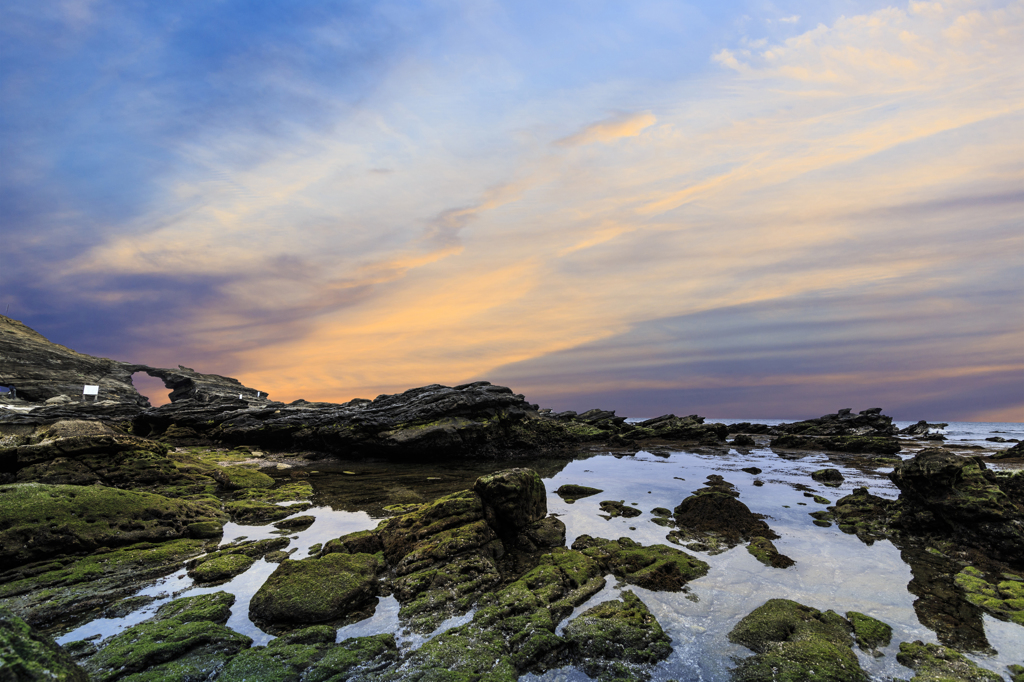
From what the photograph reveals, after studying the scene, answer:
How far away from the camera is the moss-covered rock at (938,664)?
825 cm

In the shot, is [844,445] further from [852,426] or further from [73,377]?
[73,377]

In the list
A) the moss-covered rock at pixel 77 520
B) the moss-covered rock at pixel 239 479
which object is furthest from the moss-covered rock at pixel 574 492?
the moss-covered rock at pixel 239 479

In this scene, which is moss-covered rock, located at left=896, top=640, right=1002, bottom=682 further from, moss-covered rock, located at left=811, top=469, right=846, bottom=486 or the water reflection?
moss-covered rock, located at left=811, top=469, right=846, bottom=486

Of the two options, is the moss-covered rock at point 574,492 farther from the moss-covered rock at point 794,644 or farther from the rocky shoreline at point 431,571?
the moss-covered rock at point 794,644

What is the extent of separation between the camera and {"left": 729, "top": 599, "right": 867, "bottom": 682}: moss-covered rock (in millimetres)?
8484

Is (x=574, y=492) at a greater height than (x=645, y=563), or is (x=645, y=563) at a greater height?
(x=645, y=563)

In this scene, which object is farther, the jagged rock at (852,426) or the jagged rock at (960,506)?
the jagged rock at (852,426)

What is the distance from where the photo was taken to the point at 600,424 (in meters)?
67.7

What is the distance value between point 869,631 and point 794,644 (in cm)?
227

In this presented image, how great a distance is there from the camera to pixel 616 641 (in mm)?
9570

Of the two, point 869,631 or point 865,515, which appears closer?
point 869,631

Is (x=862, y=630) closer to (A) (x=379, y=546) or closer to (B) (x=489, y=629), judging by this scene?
(B) (x=489, y=629)

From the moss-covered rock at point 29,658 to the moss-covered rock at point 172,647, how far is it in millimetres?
1884

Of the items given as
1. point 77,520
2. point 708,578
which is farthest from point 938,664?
point 77,520
